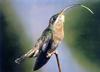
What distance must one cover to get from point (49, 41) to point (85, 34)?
0.68 ft

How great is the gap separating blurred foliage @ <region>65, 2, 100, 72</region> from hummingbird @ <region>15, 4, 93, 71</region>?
79 millimetres

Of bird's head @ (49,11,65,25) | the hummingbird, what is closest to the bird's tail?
the hummingbird

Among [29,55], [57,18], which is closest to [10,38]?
[29,55]

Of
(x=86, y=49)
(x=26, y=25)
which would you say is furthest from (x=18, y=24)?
(x=86, y=49)

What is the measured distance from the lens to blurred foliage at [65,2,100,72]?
4.23ft

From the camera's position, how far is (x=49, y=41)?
1.15 m

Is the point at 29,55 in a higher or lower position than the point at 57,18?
lower

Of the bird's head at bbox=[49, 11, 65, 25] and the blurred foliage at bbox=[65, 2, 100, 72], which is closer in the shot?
the bird's head at bbox=[49, 11, 65, 25]

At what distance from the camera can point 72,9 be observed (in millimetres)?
1290

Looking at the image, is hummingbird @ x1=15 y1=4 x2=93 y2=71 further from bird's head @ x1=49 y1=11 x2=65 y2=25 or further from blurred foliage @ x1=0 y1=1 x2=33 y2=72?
blurred foliage @ x1=0 y1=1 x2=33 y2=72

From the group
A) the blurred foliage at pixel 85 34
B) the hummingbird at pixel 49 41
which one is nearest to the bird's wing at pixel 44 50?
the hummingbird at pixel 49 41

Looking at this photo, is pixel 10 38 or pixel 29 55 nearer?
pixel 29 55

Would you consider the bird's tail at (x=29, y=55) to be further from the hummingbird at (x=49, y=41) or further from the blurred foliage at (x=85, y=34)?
the blurred foliage at (x=85, y=34)

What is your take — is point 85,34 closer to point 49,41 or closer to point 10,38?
point 49,41
